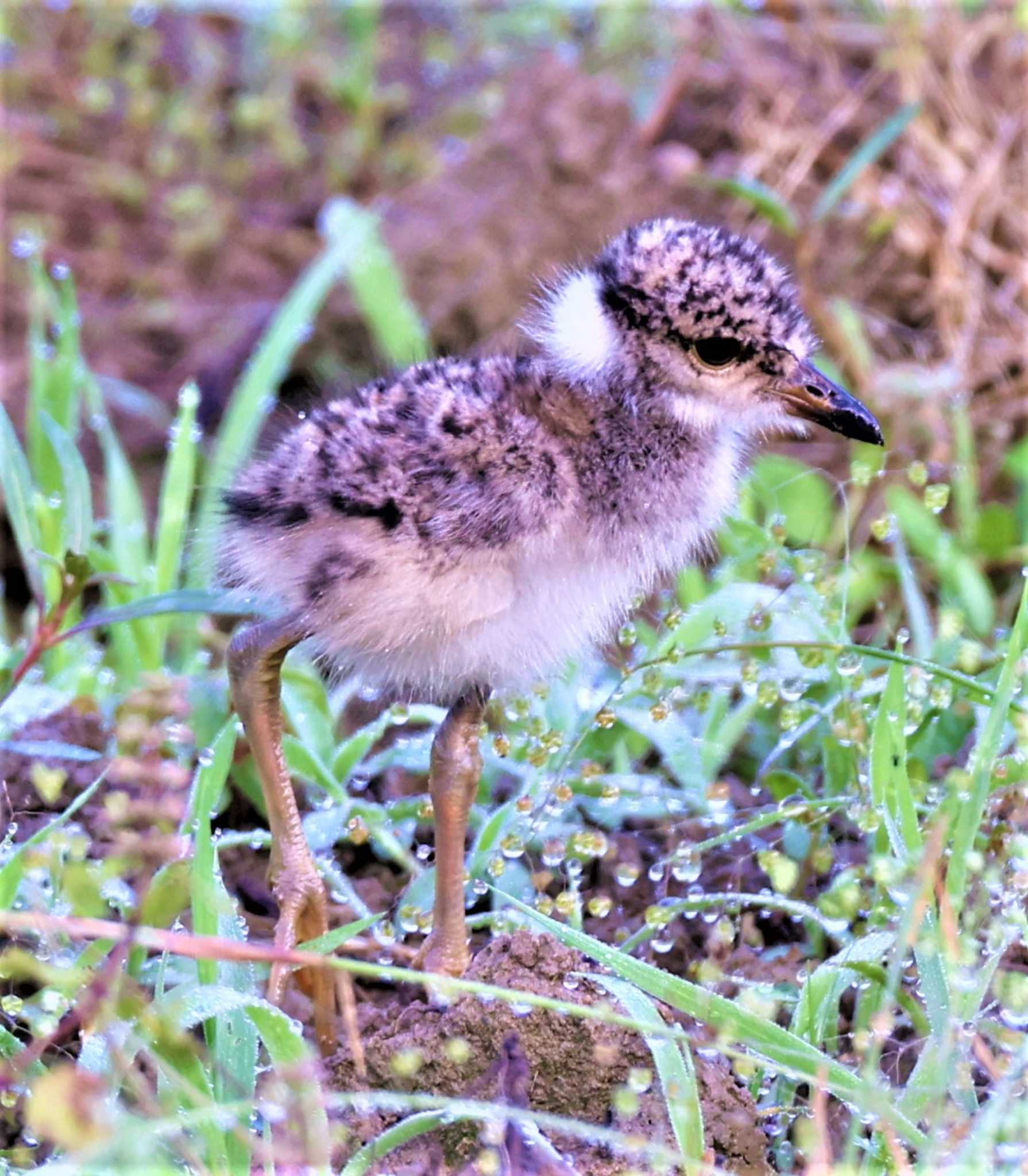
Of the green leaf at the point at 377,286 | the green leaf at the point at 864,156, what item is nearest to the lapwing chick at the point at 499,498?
the green leaf at the point at 864,156

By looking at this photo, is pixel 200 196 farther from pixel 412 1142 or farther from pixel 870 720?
pixel 412 1142

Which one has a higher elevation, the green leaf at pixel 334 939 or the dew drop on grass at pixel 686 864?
the dew drop on grass at pixel 686 864

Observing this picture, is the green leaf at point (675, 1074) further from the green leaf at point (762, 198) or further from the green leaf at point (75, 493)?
the green leaf at point (762, 198)

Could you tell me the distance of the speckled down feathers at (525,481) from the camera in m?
2.18

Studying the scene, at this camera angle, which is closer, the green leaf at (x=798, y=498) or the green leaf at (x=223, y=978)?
the green leaf at (x=223, y=978)

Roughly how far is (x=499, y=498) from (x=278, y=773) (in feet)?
1.90

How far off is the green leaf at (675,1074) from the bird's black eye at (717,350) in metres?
0.95

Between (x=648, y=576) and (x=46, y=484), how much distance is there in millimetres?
1779

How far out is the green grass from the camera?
1776 mm

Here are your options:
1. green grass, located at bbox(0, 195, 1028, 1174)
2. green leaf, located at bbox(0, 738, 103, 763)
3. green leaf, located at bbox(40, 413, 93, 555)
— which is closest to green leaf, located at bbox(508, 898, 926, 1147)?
green grass, located at bbox(0, 195, 1028, 1174)

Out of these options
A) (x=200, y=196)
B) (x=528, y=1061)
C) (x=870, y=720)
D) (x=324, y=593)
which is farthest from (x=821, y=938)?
(x=200, y=196)

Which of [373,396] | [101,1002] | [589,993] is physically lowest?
[589,993]

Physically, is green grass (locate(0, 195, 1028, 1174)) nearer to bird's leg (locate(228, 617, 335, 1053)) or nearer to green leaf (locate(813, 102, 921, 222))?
bird's leg (locate(228, 617, 335, 1053))

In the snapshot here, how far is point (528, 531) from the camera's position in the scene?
86.7 inches
